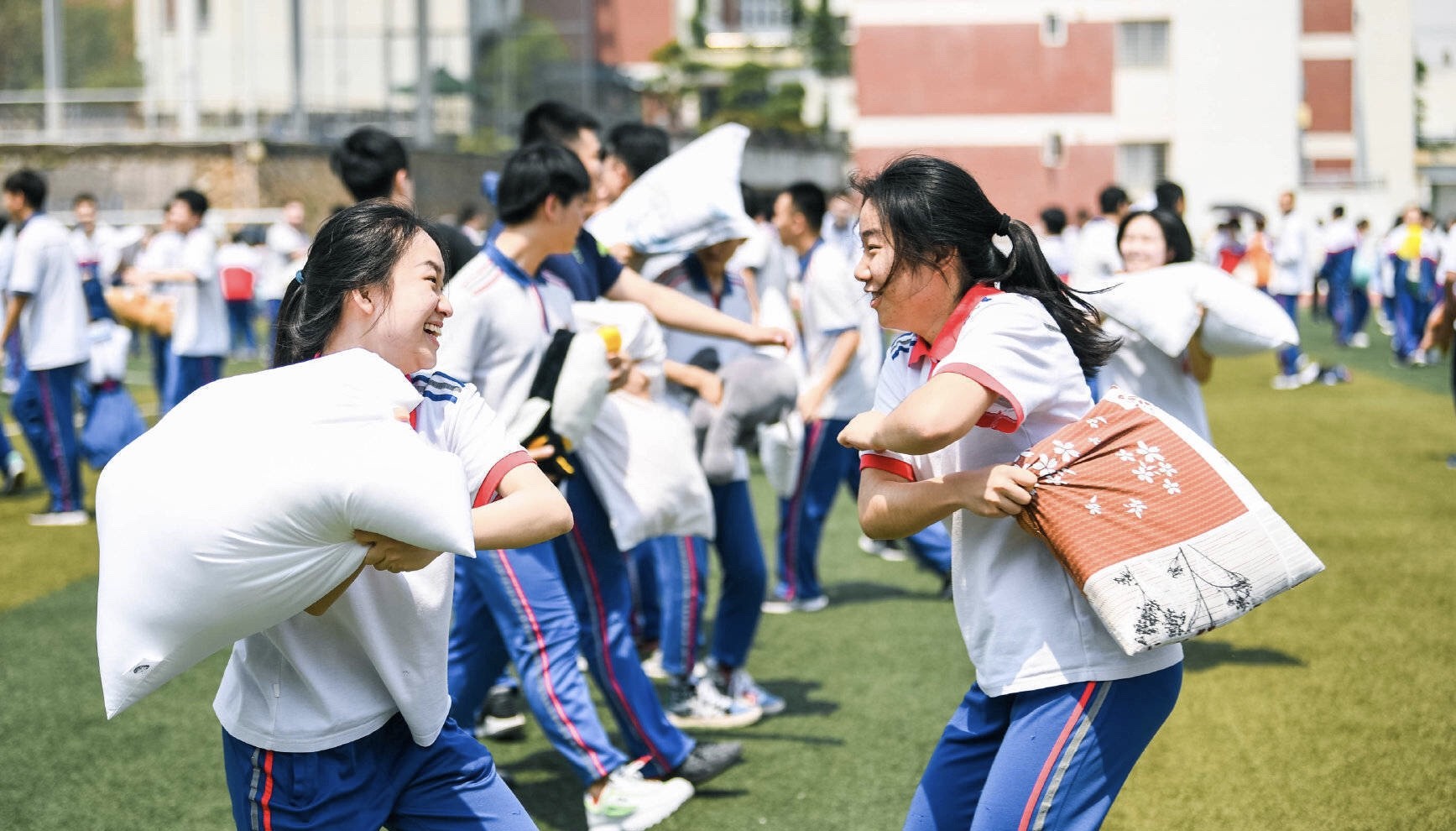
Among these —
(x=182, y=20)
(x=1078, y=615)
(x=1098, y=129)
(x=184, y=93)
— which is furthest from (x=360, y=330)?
(x=1098, y=129)

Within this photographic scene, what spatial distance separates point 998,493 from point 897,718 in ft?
10.1

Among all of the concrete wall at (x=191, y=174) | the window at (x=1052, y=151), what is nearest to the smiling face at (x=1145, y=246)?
the concrete wall at (x=191, y=174)

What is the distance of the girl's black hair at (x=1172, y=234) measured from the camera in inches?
202

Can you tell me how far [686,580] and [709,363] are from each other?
36.6 inches

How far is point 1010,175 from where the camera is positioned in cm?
4372

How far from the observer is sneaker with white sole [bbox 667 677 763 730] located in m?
5.54

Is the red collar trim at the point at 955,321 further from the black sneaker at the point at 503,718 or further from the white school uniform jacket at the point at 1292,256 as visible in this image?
→ the white school uniform jacket at the point at 1292,256

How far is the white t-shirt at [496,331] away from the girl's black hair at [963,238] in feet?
5.32

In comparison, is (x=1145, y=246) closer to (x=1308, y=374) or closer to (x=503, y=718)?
(x=503, y=718)

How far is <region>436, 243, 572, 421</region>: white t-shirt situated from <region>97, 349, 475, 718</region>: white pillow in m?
1.90

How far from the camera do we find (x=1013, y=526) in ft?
9.10

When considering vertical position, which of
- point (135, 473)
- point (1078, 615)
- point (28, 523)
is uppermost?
point (135, 473)

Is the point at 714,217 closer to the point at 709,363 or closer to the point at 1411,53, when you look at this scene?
the point at 709,363

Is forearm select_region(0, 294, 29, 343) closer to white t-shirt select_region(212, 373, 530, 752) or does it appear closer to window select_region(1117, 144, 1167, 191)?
white t-shirt select_region(212, 373, 530, 752)
